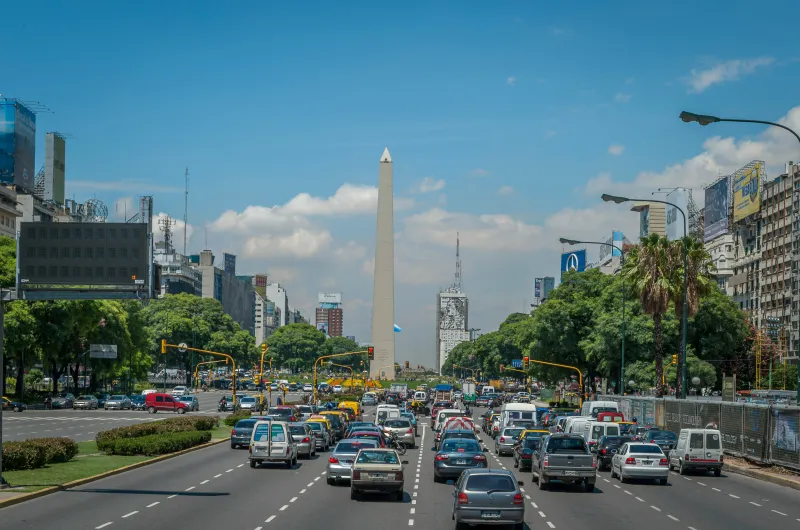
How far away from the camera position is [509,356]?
18000 cm

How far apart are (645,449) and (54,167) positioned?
110 meters

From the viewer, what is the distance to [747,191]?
121 metres

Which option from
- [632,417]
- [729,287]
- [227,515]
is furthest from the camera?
[729,287]

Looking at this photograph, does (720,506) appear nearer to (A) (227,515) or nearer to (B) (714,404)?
(A) (227,515)

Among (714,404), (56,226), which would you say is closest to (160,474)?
(56,226)

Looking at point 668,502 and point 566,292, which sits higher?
point 566,292

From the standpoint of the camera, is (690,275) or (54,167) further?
(54,167)

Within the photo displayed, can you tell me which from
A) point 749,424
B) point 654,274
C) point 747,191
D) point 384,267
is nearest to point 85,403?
point 384,267

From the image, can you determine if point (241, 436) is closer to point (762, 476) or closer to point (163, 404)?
point (762, 476)

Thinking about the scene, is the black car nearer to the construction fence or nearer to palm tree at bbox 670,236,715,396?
the construction fence

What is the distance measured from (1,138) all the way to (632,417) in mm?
75835

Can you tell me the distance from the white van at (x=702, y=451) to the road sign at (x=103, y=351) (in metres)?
70.5

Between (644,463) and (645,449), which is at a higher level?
(645,449)

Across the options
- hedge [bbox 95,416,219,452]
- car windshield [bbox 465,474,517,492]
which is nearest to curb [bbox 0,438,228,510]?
hedge [bbox 95,416,219,452]
